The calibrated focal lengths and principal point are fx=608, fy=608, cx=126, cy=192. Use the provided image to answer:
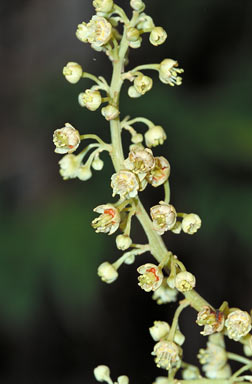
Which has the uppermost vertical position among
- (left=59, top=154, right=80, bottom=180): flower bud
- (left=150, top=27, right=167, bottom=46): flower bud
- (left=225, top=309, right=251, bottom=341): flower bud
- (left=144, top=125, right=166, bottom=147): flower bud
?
(left=150, top=27, right=167, bottom=46): flower bud

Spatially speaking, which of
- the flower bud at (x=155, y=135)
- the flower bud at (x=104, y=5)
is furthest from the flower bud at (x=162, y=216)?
the flower bud at (x=104, y=5)

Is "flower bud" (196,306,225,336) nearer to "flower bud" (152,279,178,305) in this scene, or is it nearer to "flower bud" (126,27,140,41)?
"flower bud" (152,279,178,305)

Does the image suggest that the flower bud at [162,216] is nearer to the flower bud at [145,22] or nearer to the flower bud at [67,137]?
the flower bud at [67,137]

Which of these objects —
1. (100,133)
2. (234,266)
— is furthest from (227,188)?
(100,133)

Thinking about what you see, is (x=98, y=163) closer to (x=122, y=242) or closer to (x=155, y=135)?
(x=155, y=135)

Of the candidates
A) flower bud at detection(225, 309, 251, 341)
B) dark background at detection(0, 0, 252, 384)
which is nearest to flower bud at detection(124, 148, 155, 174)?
flower bud at detection(225, 309, 251, 341)
